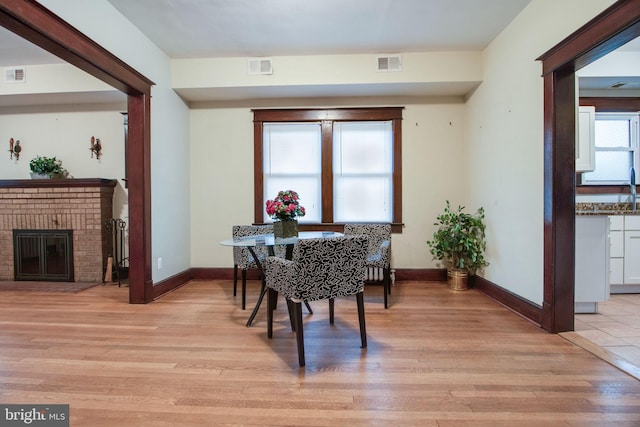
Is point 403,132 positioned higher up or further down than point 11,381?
higher up

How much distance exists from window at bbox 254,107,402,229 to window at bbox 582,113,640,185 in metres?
2.50

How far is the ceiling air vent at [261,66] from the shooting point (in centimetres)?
352

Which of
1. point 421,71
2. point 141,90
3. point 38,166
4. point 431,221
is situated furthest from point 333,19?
point 38,166

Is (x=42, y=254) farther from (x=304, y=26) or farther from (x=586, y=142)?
(x=586, y=142)

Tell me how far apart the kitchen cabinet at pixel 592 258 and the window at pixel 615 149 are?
157 centimetres

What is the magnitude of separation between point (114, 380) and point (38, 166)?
3.95m

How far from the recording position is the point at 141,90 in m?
3.05

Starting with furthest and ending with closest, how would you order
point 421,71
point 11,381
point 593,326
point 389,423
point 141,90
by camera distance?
point 421,71, point 141,90, point 593,326, point 11,381, point 389,423

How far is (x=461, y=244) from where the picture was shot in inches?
138

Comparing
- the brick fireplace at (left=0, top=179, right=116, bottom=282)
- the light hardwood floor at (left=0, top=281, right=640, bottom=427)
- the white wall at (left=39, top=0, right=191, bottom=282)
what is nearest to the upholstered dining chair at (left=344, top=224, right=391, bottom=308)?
the light hardwood floor at (left=0, top=281, right=640, bottom=427)

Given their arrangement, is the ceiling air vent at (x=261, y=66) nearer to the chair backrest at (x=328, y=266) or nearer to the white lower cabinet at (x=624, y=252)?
the chair backrest at (x=328, y=266)

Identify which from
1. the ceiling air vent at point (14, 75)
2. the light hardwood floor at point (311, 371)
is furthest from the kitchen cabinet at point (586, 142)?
the ceiling air vent at point (14, 75)

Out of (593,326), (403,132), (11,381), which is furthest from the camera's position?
(403,132)

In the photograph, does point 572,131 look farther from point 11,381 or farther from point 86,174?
point 86,174
